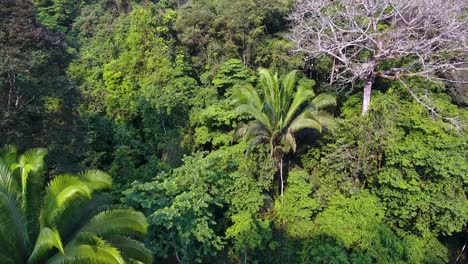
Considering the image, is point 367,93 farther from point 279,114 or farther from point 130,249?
point 130,249

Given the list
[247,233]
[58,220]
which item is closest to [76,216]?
[58,220]

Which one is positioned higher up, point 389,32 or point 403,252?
point 389,32

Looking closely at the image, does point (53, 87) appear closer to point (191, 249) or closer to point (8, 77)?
point (8, 77)

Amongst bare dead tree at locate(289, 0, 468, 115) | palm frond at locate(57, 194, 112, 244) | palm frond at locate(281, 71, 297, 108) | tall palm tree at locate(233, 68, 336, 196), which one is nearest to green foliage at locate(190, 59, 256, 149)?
tall palm tree at locate(233, 68, 336, 196)

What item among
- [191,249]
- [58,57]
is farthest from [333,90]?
[58,57]

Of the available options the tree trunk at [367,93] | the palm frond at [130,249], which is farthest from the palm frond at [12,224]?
the tree trunk at [367,93]

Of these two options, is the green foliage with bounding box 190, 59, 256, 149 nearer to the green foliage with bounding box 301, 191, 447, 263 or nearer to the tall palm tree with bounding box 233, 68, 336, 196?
the tall palm tree with bounding box 233, 68, 336, 196

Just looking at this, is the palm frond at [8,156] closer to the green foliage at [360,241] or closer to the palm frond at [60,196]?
the palm frond at [60,196]

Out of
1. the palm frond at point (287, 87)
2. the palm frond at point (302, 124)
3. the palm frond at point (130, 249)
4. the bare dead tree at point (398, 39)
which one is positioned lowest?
the palm frond at point (130, 249)
